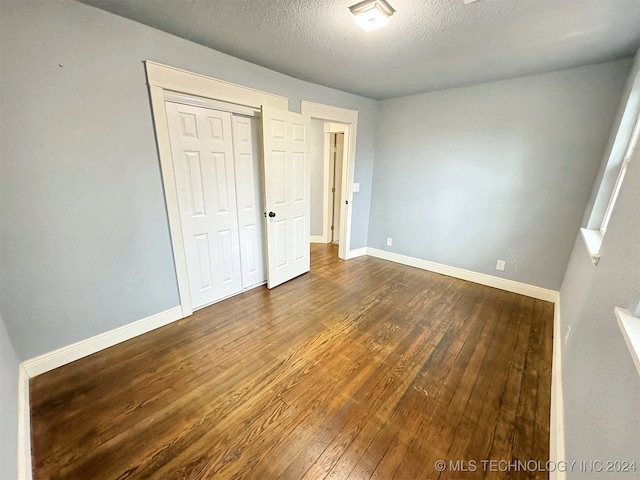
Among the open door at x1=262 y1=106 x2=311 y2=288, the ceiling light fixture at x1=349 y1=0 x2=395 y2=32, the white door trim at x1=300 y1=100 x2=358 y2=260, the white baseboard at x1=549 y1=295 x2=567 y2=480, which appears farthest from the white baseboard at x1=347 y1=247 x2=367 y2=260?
the ceiling light fixture at x1=349 y1=0 x2=395 y2=32

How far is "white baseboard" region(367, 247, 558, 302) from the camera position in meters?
2.94

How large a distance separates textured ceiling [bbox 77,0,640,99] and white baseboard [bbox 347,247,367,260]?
2.48m

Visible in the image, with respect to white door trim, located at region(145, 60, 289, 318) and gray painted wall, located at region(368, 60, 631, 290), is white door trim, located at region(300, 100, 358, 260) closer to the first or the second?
gray painted wall, located at region(368, 60, 631, 290)

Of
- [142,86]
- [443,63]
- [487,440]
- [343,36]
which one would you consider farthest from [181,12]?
[487,440]

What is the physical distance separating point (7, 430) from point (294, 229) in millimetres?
2577

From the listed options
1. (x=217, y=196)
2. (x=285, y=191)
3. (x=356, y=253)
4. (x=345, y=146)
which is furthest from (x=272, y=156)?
(x=356, y=253)

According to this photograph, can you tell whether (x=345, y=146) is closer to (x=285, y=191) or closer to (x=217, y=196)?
Result: (x=285, y=191)

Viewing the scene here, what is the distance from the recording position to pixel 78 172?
67.9 inches

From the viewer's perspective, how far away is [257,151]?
282cm

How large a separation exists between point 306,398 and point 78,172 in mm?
2133

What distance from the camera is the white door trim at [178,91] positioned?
1947mm

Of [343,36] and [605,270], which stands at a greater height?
[343,36]

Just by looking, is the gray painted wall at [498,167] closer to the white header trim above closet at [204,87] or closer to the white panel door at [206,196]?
the white header trim above closet at [204,87]

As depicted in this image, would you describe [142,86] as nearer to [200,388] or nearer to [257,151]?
[257,151]
